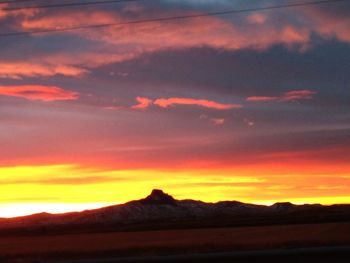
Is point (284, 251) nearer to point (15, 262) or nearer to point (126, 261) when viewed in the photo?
point (126, 261)

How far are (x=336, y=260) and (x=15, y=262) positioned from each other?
5.43 meters

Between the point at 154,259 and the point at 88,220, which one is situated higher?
the point at 88,220

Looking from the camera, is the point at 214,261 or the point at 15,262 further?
the point at 15,262

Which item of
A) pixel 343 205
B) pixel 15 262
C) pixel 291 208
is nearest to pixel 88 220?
pixel 291 208

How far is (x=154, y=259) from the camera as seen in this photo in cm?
847

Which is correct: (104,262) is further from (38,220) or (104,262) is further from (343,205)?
(38,220)

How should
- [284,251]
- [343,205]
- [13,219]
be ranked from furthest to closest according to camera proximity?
[13,219], [343,205], [284,251]

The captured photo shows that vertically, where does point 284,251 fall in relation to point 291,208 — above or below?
below

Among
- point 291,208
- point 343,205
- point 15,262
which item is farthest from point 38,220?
point 15,262

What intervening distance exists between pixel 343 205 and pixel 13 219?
336ft

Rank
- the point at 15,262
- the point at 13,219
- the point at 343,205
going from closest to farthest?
the point at 15,262
the point at 343,205
the point at 13,219

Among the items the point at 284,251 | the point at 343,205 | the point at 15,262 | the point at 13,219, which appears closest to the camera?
the point at 284,251

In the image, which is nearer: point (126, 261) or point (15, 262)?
point (126, 261)

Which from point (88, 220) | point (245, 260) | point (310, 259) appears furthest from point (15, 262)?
point (88, 220)
